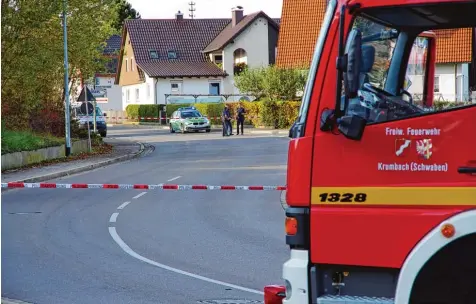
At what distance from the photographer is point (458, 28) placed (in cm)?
670

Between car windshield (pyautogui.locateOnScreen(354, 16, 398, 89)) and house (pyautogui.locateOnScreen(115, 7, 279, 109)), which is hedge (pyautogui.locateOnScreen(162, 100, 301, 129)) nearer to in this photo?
house (pyautogui.locateOnScreen(115, 7, 279, 109))

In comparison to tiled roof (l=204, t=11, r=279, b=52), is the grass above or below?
below

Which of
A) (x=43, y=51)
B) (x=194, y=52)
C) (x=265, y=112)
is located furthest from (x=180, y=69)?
(x=43, y=51)

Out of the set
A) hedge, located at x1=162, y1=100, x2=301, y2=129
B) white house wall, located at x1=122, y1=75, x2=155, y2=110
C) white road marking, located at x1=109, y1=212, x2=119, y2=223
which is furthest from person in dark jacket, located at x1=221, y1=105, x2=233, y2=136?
white house wall, located at x1=122, y1=75, x2=155, y2=110

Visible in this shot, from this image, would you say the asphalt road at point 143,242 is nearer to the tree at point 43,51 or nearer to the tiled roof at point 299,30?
the tree at point 43,51

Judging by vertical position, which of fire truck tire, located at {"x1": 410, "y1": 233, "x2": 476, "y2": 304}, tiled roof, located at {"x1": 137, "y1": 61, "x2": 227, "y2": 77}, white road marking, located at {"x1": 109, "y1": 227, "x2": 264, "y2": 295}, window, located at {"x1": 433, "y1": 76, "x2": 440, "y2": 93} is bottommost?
white road marking, located at {"x1": 109, "y1": 227, "x2": 264, "y2": 295}

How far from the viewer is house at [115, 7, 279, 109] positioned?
88.3 m

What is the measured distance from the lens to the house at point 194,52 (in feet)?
290

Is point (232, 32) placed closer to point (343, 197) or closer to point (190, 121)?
point (190, 121)

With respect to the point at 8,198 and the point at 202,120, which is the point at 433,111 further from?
the point at 202,120

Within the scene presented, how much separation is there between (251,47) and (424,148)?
8287 centimetres

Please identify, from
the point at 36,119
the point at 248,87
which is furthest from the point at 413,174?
the point at 248,87

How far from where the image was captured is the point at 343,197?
6.40m

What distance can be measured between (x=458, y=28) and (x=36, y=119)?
1325 inches
